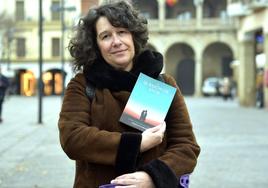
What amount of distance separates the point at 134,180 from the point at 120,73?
1.60 ft

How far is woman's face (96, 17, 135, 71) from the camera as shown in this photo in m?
2.84

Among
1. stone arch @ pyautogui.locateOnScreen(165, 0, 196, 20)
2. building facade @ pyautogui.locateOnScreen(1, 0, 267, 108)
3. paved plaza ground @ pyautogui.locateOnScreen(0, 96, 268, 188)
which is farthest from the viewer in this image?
stone arch @ pyautogui.locateOnScreen(165, 0, 196, 20)

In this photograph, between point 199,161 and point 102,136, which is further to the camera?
point 199,161

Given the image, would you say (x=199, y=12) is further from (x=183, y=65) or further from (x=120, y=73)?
(x=120, y=73)

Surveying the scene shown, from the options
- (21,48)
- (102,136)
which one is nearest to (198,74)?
(21,48)

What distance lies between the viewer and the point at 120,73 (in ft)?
9.21

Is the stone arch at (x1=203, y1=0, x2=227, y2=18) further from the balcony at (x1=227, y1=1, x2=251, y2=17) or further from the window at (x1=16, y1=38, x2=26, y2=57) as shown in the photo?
the balcony at (x1=227, y1=1, x2=251, y2=17)

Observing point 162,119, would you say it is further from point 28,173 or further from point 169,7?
point 169,7

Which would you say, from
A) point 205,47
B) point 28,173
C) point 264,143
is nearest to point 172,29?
point 205,47

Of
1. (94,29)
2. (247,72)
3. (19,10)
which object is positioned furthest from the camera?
(19,10)

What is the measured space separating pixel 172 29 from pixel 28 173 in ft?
178

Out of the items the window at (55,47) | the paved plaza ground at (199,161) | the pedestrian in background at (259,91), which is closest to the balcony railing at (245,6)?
the pedestrian in background at (259,91)

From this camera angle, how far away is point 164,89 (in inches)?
110

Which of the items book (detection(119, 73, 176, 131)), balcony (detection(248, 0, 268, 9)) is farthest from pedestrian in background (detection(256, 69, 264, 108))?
book (detection(119, 73, 176, 131))
